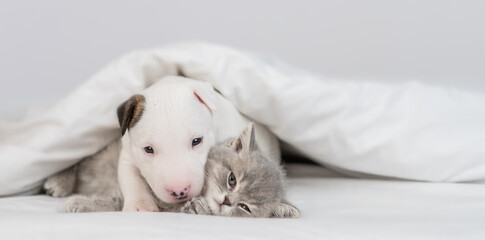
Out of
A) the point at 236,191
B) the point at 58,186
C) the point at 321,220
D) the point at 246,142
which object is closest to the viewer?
the point at 321,220

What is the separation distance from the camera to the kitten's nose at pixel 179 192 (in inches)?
53.8

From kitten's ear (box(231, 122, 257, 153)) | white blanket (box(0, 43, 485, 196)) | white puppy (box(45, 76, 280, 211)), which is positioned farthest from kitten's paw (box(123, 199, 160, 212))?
white blanket (box(0, 43, 485, 196))

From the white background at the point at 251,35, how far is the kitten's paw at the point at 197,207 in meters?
1.65

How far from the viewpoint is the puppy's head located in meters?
1.39

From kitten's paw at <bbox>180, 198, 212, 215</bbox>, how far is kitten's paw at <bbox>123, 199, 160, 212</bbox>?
0.30 ft

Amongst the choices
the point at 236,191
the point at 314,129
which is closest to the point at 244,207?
the point at 236,191

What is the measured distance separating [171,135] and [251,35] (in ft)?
5.23

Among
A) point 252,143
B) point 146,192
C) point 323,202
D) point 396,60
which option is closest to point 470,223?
point 323,202

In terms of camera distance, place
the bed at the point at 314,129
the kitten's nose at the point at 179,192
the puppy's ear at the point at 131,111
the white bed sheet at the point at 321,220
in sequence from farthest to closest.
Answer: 1. the bed at the point at 314,129
2. the puppy's ear at the point at 131,111
3. the kitten's nose at the point at 179,192
4. the white bed sheet at the point at 321,220

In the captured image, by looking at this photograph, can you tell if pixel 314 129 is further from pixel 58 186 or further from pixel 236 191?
pixel 58 186

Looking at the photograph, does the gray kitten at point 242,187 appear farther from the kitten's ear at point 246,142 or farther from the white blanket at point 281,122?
the white blanket at point 281,122

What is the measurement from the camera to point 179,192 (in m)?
1.37

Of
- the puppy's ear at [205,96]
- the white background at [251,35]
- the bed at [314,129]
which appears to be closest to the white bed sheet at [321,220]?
the bed at [314,129]

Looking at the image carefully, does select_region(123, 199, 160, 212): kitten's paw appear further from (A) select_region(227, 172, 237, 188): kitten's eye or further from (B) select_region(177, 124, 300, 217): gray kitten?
(A) select_region(227, 172, 237, 188): kitten's eye
